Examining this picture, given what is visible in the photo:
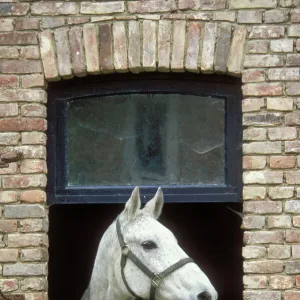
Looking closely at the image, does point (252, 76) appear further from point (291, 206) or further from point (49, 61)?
point (49, 61)

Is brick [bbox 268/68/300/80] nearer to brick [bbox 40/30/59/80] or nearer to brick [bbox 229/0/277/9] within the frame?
brick [bbox 229/0/277/9]

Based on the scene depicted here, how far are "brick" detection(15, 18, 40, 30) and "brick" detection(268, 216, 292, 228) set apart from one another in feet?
6.74

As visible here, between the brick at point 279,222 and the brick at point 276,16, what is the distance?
1.33 metres

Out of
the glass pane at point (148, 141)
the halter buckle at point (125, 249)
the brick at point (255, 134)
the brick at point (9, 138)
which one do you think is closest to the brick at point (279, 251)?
the glass pane at point (148, 141)

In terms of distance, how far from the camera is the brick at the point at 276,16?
20.0 ft

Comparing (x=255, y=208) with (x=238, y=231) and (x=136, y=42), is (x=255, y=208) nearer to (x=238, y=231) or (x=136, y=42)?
(x=136, y=42)

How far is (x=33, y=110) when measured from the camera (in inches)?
241

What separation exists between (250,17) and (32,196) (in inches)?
75.1

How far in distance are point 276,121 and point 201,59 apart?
654mm

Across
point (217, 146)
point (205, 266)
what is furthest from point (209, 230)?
point (217, 146)

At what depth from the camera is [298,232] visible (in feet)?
19.6

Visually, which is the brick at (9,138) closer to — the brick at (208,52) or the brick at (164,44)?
the brick at (164,44)

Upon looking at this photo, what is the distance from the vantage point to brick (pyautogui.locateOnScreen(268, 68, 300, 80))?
607 cm

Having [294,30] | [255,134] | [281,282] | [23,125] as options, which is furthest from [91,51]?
[281,282]
